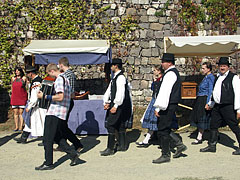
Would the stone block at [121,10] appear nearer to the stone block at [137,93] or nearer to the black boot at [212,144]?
the stone block at [137,93]

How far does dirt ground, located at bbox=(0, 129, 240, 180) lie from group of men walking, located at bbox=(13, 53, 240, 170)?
173mm

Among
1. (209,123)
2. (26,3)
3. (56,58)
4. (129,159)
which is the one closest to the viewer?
(129,159)

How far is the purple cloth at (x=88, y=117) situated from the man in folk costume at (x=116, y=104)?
1295 mm

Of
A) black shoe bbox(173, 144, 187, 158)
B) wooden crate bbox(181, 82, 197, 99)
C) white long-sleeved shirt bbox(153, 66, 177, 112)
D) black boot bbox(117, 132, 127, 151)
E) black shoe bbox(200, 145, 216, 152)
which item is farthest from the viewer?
wooden crate bbox(181, 82, 197, 99)

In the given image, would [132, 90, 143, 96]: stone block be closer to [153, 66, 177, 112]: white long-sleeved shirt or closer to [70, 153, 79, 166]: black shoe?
[153, 66, 177, 112]: white long-sleeved shirt

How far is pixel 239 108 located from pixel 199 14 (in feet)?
18.0

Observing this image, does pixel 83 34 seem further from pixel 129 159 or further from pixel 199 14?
pixel 129 159

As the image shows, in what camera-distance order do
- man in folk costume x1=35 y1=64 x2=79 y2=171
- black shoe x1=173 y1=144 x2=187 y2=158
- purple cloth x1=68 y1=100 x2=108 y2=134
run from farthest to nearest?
purple cloth x1=68 y1=100 x2=108 y2=134 < black shoe x1=173 y1=144 x2=187 y2=158 < man in folk costume x1=35 y1=64 x2=79 y2=171

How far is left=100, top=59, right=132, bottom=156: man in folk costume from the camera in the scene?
517 centimetres

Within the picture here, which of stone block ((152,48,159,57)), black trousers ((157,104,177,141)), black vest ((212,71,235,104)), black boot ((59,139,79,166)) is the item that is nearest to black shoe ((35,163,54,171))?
black boot ((59,139,79,166))

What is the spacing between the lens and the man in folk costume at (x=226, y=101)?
5.26 m

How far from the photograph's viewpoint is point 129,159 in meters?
5.09

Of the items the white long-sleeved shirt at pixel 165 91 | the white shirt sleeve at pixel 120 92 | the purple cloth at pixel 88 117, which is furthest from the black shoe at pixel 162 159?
the purple cloth at pixel 88 117

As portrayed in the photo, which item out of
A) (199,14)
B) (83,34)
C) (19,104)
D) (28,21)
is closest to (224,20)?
(199,14)
